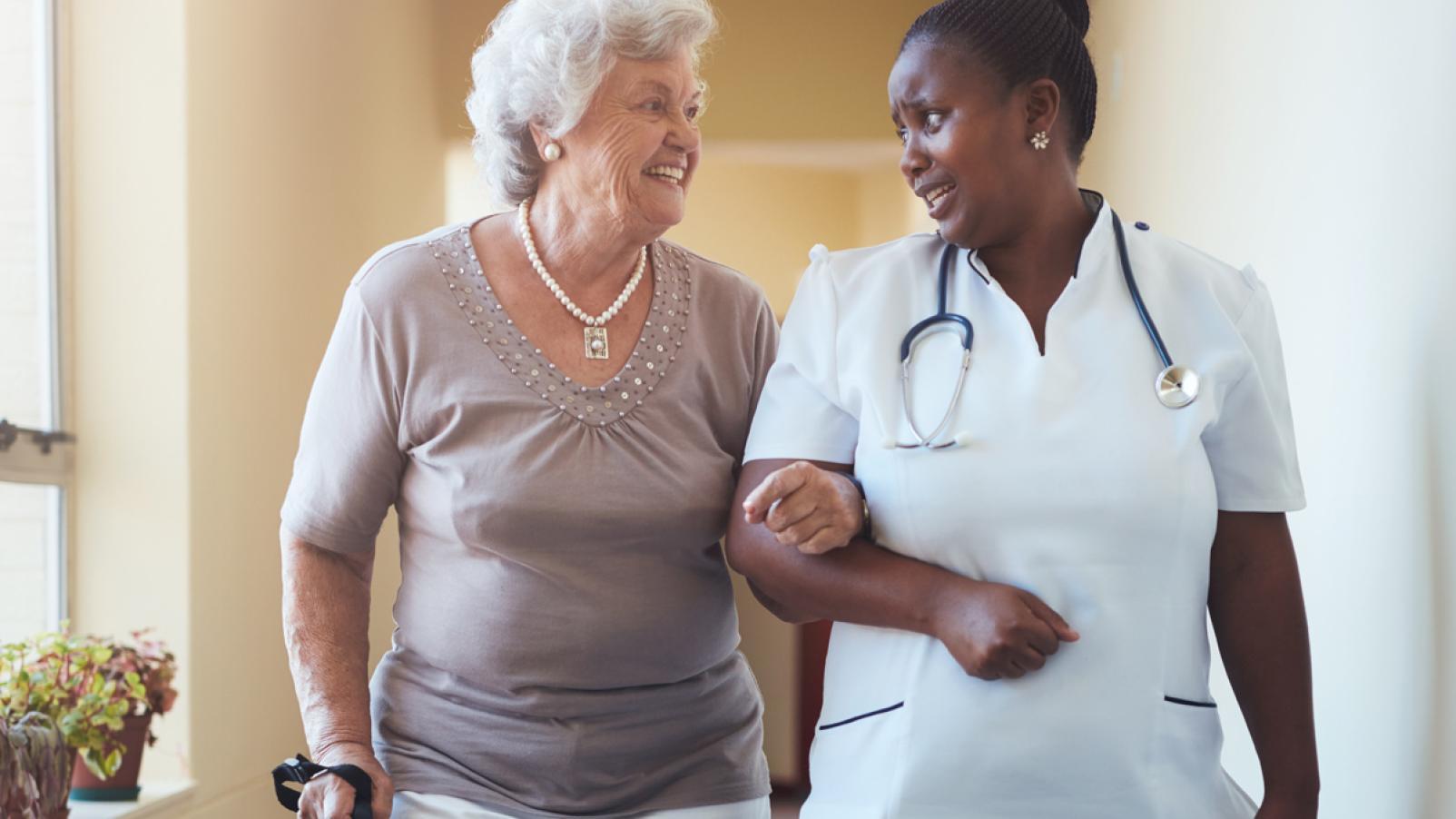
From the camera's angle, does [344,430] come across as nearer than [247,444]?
Yes

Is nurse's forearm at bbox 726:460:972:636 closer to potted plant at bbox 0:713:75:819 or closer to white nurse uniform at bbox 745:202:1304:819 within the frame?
white nurse uniform at bbox 745:202:1304:819

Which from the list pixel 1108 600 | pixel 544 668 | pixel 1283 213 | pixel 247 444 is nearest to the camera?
pixel 1108 600

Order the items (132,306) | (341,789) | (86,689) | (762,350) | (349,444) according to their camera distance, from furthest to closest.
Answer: (132,306), (86,689), (762,350), (349,444), (341,789)

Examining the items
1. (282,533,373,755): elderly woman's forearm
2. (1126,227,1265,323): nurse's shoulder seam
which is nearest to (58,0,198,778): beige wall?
(282,533,373,755): elderly woman's forearm

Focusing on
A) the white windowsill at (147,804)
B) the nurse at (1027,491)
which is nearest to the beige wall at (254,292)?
the white windowsill at (147,804)

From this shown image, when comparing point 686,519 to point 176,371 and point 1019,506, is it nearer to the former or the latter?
point 1019,506

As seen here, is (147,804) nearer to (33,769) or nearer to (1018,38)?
(33,769)

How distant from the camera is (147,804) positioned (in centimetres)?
305

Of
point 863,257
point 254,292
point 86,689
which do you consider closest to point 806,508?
point 863,257

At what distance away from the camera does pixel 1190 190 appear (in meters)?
2.73

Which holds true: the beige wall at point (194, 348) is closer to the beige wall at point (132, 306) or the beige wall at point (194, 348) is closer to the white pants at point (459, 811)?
the beige wall at point (132, 306)

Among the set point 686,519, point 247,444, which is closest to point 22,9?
point 247,444

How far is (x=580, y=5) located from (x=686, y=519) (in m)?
0.62

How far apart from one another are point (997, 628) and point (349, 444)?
0.81 meters
